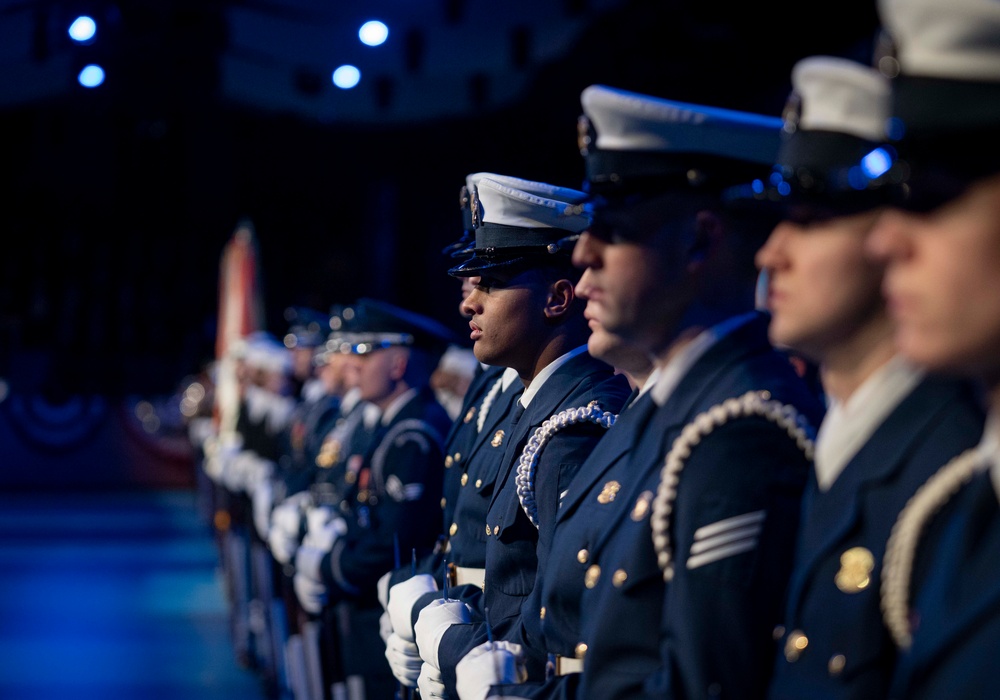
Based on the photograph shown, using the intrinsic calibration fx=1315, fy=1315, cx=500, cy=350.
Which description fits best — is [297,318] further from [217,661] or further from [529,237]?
[529,237]

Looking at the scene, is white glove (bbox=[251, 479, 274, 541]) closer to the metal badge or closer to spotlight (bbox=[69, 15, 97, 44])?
spotlight (bbox=[69, 15, 97, 44])

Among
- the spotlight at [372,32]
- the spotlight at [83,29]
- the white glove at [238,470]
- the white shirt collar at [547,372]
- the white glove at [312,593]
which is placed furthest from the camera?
the spotlight at [83,29]

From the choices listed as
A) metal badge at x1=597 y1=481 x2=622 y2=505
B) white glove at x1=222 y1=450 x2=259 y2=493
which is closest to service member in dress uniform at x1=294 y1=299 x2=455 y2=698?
metal badge at x1=597 y1=481 x2=622 y2=505

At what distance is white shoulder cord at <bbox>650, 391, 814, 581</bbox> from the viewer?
1682 millimetres

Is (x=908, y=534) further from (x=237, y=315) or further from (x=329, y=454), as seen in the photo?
(x=237, y=315)

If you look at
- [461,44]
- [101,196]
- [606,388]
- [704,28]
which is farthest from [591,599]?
[101,196]

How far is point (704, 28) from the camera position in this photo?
17.5 ft

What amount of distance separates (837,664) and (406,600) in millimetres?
1661

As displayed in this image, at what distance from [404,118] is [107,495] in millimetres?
6403

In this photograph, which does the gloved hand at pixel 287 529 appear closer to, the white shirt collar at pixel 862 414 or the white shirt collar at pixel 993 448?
the white shirt collar at pixel 862 414

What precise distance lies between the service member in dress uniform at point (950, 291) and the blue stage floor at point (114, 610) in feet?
17.9

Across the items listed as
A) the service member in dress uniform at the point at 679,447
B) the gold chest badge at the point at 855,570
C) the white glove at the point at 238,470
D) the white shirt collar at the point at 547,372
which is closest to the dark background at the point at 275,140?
the white glove at the point at 238,470

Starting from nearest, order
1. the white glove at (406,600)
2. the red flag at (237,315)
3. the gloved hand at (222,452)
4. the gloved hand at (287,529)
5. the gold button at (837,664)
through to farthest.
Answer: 1. the gold button at (837,664)
2. the white glove at (406,600)
3. the gloved hand at (287,529)
4. the gloved hand at (222,452)
5. the red flag at (237,315)

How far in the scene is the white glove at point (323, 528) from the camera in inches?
177
